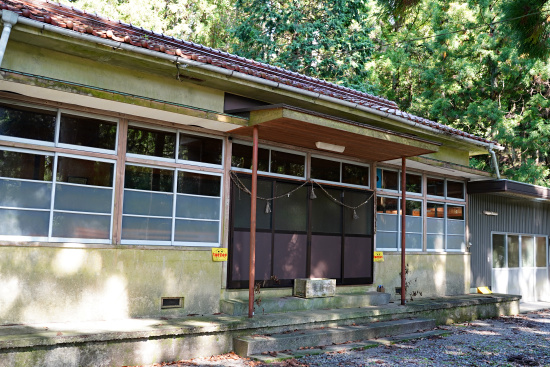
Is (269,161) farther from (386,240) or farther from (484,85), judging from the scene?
(484,85)

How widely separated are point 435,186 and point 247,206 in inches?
225

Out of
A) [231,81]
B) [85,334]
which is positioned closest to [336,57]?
[231,81]

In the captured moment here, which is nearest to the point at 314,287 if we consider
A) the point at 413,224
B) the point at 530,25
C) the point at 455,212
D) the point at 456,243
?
the point at 413,224

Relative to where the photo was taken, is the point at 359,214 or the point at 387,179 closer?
the point at 359,214

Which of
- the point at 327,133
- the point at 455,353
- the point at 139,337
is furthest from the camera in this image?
the point at 327,133

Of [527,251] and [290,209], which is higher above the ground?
[290,209]

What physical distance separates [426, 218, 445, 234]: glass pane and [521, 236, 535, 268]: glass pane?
4.50m

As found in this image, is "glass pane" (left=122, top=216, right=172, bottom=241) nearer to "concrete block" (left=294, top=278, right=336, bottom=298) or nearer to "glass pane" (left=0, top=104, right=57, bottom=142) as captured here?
"glass pane" (left=0, top=104, right=57, bottom=142)

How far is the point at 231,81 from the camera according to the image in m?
7.36

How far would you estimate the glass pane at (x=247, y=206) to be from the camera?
8250 mm

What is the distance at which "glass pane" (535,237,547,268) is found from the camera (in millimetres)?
15586

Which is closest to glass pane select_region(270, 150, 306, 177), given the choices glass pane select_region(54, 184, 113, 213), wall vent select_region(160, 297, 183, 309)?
wall vent select_region(160, 297, 183, 309)

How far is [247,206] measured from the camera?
8398 millimetres

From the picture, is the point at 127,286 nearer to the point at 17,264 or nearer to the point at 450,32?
the point at 17,264
